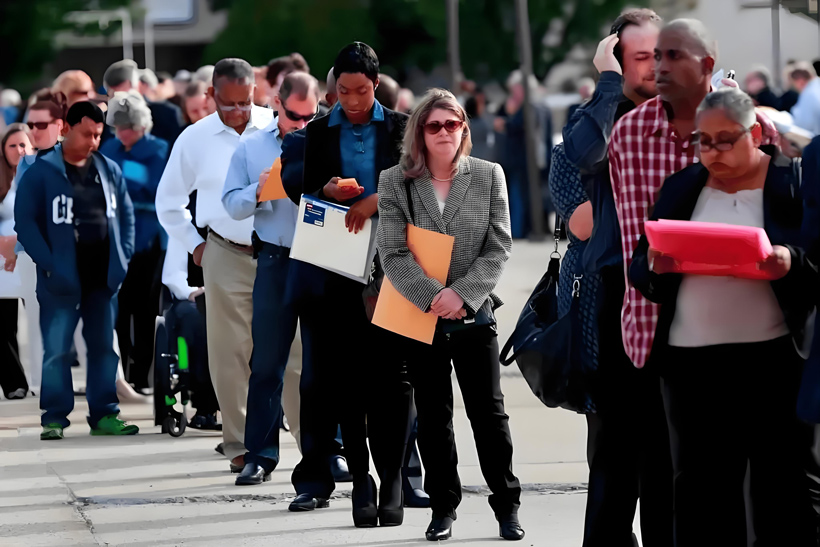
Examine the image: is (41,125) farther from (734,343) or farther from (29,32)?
(29,32)

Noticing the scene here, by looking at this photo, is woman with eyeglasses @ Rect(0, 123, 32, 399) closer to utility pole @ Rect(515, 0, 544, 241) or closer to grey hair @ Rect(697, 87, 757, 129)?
grey hair @ Rect(697, 87, 757, 129)

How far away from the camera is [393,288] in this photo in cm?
662

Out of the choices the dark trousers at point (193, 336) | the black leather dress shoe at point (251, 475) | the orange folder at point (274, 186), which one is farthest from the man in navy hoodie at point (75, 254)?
the orange folder at point (274, 186)

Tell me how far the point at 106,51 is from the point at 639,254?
202ft

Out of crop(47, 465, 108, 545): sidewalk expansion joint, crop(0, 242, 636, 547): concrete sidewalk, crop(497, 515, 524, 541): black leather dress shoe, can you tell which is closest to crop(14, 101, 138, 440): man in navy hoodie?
crop(0, 242, 636, 547): concrete sidewalk

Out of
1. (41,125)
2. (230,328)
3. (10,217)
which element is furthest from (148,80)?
(230,328)

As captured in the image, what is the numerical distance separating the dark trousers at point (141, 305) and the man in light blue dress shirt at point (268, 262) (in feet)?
11.1

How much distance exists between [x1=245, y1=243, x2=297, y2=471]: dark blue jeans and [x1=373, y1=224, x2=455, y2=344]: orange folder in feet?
4.15

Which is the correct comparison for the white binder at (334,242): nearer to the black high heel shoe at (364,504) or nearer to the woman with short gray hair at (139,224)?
the black high heel shoe at (364,504)

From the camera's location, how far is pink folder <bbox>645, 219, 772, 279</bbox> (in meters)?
4.74

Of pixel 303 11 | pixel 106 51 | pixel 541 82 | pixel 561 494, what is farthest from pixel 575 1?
pixel 561 494

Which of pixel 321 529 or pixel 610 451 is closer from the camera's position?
pixel 610 451

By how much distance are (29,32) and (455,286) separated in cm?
3784

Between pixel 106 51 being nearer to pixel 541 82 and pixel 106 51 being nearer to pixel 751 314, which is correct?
pixel 541 82
